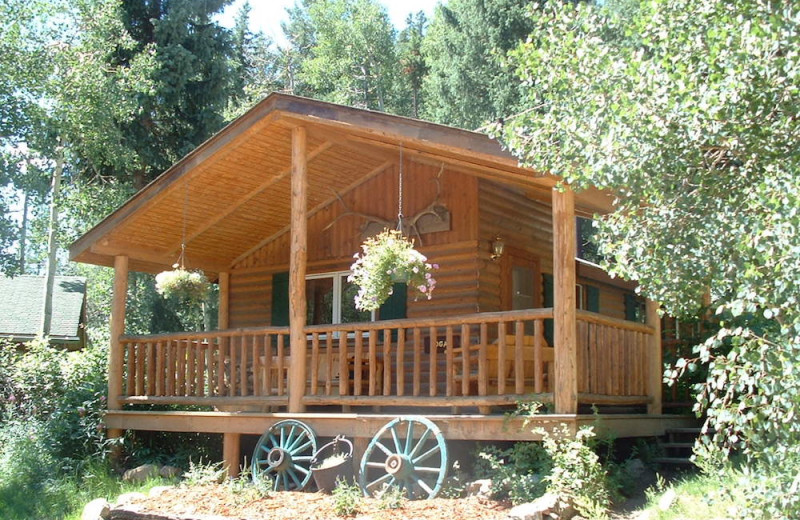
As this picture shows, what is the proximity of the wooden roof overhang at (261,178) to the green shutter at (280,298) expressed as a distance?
0.74 meters

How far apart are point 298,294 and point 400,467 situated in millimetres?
2800

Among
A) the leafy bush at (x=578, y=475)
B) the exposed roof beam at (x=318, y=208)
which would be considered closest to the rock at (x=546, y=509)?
the leafy bush at (x=578, y=475)

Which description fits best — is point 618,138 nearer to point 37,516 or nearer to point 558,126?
point 558,126

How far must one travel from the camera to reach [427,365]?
41.7 ft

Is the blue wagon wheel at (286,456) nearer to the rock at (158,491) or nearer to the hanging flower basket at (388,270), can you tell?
the rock at (158,491)

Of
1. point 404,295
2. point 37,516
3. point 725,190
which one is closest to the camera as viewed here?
point 725,190

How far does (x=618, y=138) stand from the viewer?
6543 mm

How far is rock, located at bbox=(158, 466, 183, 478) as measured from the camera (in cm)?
1244

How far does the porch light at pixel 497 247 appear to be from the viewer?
13.1 metres

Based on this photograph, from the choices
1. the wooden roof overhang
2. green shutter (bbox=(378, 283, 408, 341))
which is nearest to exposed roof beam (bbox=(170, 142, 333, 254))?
the wooden roof overhang

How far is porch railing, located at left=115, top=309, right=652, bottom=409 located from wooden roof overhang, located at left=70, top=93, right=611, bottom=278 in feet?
5.21

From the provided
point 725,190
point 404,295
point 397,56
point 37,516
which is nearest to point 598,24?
point 725,190

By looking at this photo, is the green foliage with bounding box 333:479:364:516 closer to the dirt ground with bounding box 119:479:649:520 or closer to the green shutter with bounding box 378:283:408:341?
the dirt ground with bounding box 119:479:649:520

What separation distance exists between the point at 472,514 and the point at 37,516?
18.6ft
